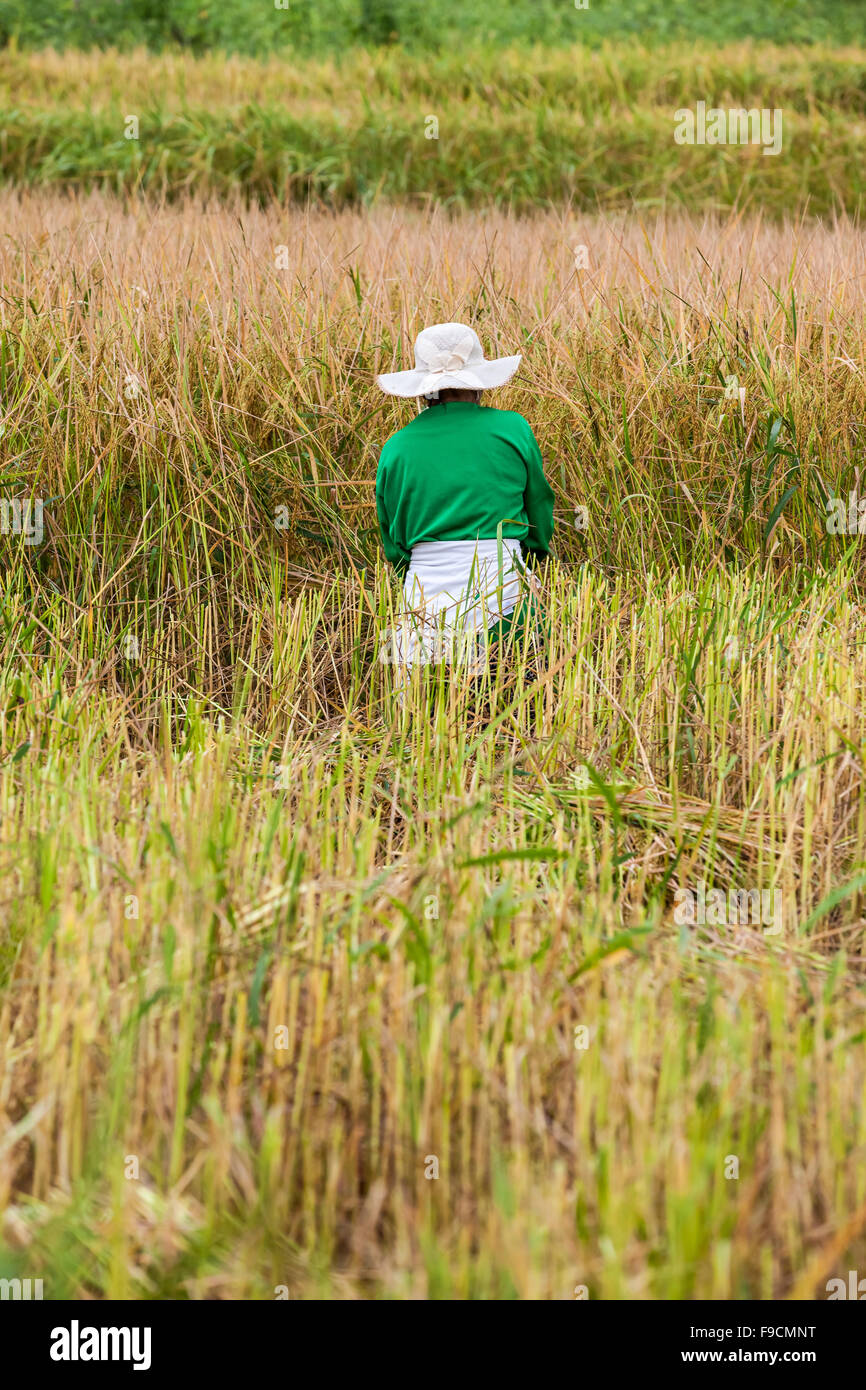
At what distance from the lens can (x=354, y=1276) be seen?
1.38m

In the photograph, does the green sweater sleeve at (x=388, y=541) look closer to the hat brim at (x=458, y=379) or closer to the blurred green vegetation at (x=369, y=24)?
the hat brim at (x=458, y=379)

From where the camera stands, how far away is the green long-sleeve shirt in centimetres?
299

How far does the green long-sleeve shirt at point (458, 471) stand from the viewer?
299 centimetres

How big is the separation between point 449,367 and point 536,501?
41 centimetres

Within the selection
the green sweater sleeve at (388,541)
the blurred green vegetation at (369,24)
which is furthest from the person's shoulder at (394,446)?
the blurred green vegetation at (369,24)

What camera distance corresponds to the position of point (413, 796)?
8.81ft

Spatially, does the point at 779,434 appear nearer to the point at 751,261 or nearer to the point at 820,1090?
the point at 751,261

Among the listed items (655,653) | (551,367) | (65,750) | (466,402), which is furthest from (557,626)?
(65,750)
